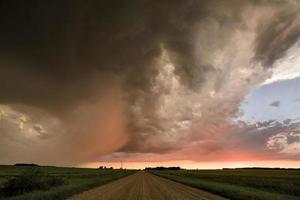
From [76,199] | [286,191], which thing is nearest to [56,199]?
[76,199]

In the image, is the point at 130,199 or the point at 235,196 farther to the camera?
the point at 235,196

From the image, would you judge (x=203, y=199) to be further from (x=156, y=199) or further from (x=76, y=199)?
(x=76, y=199)

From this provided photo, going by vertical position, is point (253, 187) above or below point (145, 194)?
above

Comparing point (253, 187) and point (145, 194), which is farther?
point (253, 187)

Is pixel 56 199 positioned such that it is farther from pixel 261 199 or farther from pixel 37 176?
pixel 261 199

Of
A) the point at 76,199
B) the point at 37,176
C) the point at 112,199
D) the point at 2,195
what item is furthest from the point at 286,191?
the point at 2,195

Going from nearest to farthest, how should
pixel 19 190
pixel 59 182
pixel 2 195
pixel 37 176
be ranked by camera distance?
pixel 2 195, pixel 19 190, pixel 37 176, pixel 59 182

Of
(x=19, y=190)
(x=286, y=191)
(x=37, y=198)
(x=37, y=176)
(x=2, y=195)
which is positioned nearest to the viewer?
(x=37, y=198)

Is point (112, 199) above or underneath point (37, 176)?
underneath

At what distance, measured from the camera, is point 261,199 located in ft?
90.7

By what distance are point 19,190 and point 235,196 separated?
19315mm

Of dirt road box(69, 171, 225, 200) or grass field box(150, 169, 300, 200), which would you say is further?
grass field box(150, 169, 300, 200)

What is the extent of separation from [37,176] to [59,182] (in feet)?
30.7

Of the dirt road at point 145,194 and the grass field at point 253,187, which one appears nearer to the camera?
the dirt road at point 145,194
